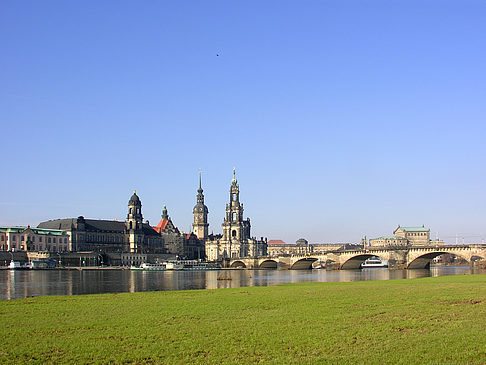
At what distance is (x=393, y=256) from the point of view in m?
128

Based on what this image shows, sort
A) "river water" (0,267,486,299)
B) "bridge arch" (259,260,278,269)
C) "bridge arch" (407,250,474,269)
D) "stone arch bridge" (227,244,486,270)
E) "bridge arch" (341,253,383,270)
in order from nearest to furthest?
"river water" (0,267,486,299)
"stone arch bridge" (227,244,486,270)
"bridge arch" (407,250,474,269)
"bridge arch" (341,253,383,270)
"bridge arch" (259,260,278,269)

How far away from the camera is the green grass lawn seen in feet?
52.3

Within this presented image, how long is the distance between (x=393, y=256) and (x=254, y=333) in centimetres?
11385

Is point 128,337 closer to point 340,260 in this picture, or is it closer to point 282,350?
point 282,350

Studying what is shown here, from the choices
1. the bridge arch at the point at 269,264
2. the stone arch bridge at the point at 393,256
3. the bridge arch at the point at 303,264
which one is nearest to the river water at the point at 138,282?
the stone arch bridge at the point at 393,256

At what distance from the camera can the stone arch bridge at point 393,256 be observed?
377 ft

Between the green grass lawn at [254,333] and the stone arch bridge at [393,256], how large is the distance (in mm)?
92079

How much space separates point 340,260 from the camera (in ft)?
469

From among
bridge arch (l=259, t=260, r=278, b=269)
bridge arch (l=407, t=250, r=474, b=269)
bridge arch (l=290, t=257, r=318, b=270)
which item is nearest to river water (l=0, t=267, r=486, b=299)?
bridge arch (l=407, t=250, r=474, b=269)

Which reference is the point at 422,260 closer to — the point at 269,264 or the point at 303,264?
the point at 303,264

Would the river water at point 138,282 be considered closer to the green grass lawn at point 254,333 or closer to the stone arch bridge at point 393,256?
the stone arch bridge at point 393,256

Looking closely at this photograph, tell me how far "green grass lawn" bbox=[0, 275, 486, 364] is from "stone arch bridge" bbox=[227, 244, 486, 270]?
9208cm

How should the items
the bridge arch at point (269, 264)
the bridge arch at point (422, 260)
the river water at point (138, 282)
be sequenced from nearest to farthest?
the river water at point (138, 282)
the bridge arch at point (422, 260)
the bridge arch at point (269, 264)

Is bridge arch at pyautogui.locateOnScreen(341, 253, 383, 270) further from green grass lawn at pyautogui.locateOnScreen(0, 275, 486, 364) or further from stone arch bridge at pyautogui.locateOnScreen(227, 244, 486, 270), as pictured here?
green grass lawn at pyautogui.locateOnScreen(0, 275, 486, 364)
